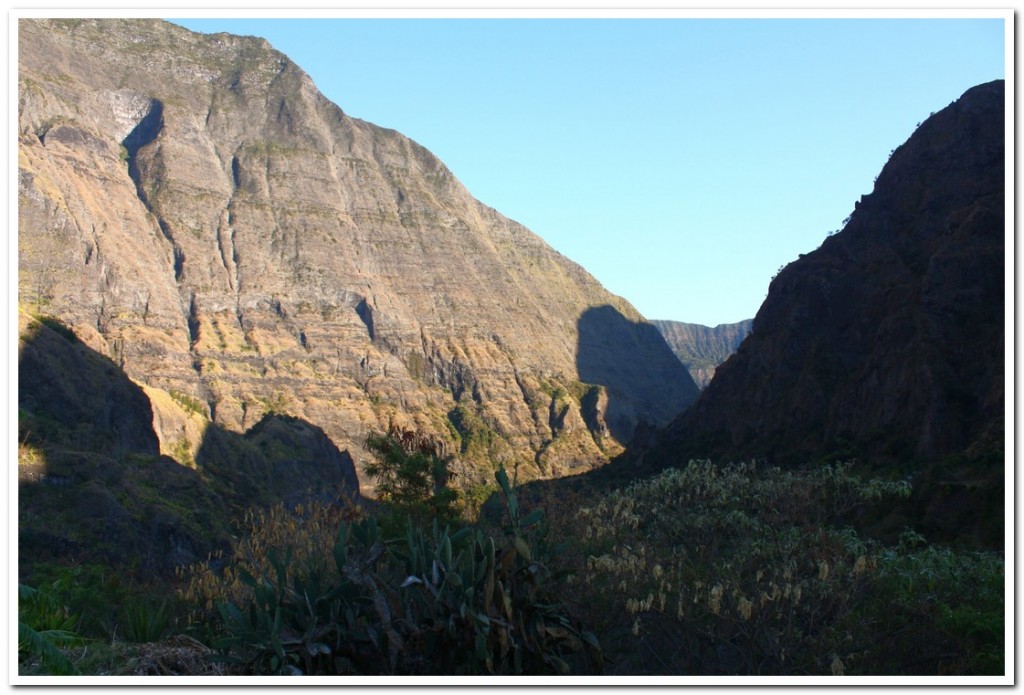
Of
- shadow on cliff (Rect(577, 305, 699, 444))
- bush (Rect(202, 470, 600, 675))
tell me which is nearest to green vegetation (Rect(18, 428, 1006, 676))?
bush (Rect(202, 470, 600, 675))

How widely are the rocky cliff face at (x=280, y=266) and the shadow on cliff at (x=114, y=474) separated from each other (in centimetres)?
1101

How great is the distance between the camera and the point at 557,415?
476ft

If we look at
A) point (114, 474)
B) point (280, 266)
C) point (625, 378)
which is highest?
point (280, 266)

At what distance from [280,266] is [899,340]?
105 m

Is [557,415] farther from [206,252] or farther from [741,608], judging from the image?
[741,608]

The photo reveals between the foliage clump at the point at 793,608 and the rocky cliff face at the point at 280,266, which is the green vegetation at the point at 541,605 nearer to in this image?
the foliage clump at the point at 793,608

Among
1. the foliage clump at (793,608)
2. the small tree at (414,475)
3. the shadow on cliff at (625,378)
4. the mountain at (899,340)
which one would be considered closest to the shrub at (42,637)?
the foliage clump at (793,608)

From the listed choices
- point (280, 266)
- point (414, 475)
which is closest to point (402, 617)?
point (414, 475)

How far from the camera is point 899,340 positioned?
63.4m

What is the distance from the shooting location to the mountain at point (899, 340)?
5412cm

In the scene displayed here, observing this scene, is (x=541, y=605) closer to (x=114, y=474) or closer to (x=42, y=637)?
(x=42, y=637)

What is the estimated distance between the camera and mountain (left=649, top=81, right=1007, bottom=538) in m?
54.1
